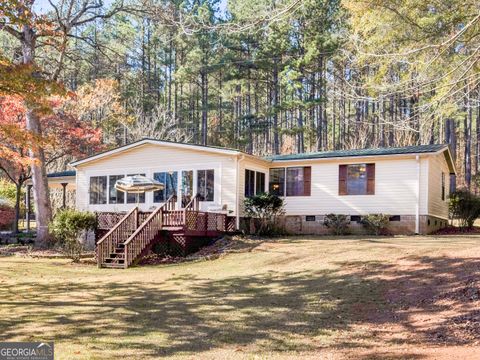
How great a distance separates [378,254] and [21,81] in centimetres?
896

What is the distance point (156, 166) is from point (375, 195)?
899 cm

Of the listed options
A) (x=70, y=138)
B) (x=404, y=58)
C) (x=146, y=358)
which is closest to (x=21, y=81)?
(x=146, y=358)

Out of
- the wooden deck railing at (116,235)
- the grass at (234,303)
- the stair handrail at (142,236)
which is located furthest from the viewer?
the wooden deck railing at (116,235)

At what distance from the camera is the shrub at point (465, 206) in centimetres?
2081

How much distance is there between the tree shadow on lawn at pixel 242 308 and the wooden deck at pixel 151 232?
343 centimetres

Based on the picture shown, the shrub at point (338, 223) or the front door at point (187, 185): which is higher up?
the front door at point (187, 185)

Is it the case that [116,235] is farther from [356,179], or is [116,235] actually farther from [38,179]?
[356,179]

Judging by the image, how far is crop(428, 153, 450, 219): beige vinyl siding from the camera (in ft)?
63.8

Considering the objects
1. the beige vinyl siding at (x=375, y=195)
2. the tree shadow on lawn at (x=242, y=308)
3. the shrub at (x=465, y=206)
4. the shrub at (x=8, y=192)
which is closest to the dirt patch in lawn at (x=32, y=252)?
the tree shadow on lawn at (x=242, y=308)

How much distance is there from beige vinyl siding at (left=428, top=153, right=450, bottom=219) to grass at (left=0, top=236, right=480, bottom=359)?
656 centimetres

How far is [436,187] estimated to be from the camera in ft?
68.0

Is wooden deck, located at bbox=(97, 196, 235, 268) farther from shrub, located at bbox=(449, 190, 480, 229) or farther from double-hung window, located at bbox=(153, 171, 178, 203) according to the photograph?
shrub, located at bbox=(449, 190, 480, 229)

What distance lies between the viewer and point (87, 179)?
2306cm

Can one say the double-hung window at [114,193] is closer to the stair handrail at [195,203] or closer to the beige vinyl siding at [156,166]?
the beige vinyl siding at [156,166]
